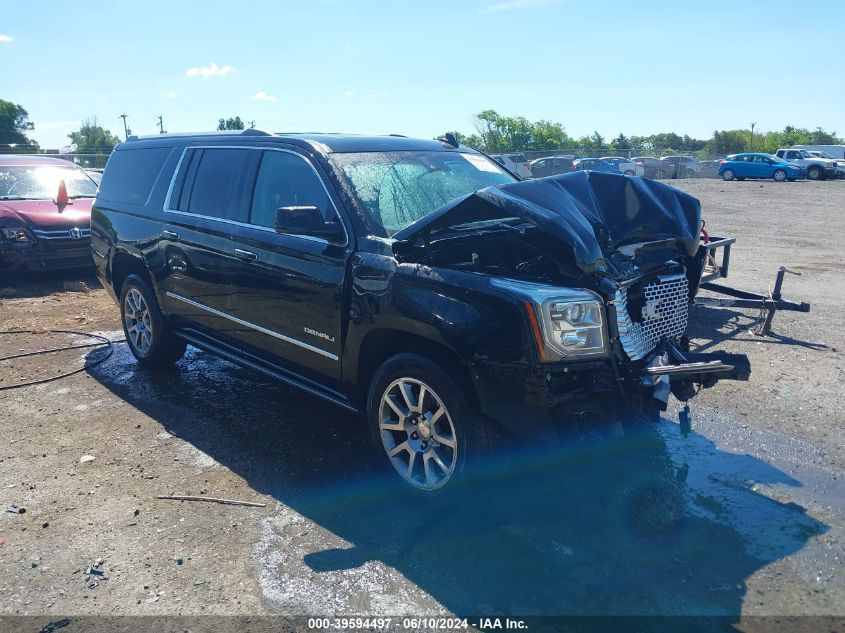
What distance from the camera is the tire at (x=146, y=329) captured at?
629 cm

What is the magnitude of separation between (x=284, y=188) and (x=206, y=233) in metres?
0.89

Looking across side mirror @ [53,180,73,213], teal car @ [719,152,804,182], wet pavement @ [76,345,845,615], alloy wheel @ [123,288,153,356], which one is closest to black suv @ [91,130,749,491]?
wet pavement @ [76,345,845,615]

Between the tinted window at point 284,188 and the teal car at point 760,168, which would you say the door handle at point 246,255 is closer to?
the tinted window at point 284,188

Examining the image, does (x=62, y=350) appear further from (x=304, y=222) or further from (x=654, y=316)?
(x=654, y=316)

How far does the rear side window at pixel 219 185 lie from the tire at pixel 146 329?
106cm

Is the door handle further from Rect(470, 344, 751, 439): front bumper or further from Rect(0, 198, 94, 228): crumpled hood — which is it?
Rect(0, 198, 94, 228): crumpled hood

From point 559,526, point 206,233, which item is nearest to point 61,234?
point 206,233

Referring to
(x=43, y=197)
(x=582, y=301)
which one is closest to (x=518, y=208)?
(x=582, y=301)

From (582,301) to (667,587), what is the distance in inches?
54.1

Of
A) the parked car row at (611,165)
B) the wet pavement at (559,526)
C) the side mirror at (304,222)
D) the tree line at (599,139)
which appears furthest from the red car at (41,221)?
the tree line at (599,139)

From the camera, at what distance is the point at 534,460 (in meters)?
3.78

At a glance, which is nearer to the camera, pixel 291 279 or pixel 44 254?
pixel 291 279

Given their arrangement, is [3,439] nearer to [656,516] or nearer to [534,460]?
[534,460]

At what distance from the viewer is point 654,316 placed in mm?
4246
